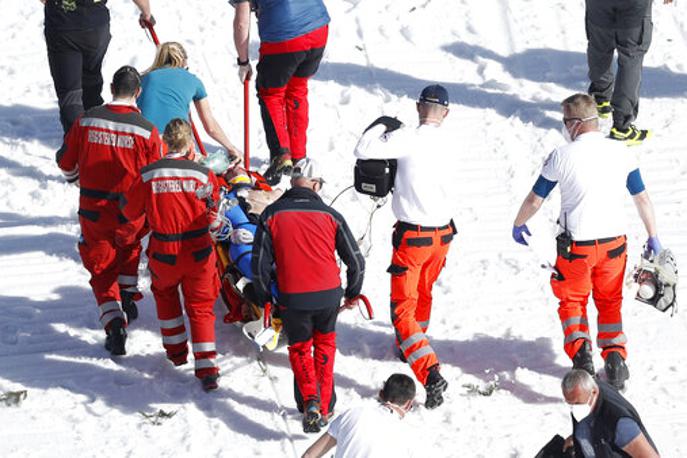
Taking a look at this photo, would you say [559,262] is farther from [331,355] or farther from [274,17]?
[274,17]

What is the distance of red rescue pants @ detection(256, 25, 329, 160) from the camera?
361 inches

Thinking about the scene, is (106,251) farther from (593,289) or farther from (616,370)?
(616,370)

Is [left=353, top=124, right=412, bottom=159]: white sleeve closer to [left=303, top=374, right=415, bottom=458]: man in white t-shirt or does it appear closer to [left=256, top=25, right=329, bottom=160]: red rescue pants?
[left=303, top=374, right=415, bottom=458]: man in white t-shirt

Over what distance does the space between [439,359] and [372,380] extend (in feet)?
1.63

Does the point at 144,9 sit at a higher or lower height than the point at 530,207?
higher

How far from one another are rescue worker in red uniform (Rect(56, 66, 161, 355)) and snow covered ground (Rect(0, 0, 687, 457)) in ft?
1.29

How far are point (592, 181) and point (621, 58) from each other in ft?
10.3

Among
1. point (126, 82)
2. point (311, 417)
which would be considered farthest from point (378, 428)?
point (126, 82)

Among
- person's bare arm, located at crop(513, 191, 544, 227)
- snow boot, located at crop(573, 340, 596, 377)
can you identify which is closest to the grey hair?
snow boot, located at crop(573, 340, 596, 377)

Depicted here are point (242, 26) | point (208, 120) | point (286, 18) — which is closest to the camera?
point (208, 120)

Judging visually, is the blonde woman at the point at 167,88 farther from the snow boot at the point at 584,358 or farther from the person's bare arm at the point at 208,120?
the snow boot at the point at 584,358

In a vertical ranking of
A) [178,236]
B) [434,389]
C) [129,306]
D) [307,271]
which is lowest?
[434,389]

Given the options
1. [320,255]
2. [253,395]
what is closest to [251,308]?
[253,395]

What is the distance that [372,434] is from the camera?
5.41 m
